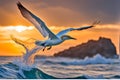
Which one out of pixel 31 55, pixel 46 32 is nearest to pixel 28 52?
pixel 31 55

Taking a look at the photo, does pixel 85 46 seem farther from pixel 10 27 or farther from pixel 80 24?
pixel 10 27

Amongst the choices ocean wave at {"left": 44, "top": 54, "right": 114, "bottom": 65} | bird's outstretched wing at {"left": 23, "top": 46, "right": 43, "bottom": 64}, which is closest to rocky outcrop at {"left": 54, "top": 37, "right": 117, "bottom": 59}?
ocean wave at {"left": 44, "top": 54, "right": 114, "bottom": 65}

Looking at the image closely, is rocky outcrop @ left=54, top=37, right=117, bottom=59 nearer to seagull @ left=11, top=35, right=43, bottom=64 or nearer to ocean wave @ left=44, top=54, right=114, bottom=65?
ocean wave @ left=44, top=54, right=114, bottom=65

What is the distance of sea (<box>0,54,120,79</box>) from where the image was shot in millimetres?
2467

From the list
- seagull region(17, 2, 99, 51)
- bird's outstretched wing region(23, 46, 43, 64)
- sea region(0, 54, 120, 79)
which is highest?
seagull region(17, 2, 99, 51)

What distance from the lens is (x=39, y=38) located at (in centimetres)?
249

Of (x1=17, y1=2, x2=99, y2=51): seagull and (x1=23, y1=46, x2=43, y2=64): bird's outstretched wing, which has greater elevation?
(x1=17, y1=2, x2=99, y2=51): seagull

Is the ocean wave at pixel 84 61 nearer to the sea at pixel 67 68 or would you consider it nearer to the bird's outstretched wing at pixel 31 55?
the sea at pixel 67 68

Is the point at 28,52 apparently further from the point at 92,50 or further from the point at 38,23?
the point at 92,50

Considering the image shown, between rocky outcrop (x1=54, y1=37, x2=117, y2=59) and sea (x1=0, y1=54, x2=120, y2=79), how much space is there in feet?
0.10

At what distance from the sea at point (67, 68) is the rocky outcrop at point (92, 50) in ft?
0.10

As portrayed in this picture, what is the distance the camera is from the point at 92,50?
2.48 m

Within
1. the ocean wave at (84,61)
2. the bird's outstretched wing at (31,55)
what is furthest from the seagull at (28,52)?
the ocean wave at (84,61)

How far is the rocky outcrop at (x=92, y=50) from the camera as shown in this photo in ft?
8.09
